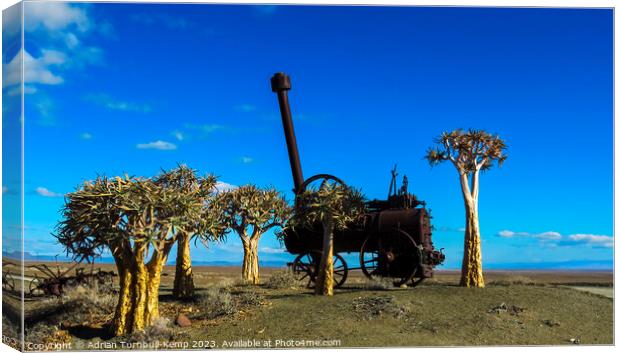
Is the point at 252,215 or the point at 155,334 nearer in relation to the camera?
the point at 155,334

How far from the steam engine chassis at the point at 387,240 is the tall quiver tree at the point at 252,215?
3.92 m

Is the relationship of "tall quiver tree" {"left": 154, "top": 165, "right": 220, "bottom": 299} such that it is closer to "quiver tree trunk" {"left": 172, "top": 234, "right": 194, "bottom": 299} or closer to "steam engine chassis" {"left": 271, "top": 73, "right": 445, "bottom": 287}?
"quiver tree trunk" {"left": 172, "top": 234, "right": 194, "bottom": 299}

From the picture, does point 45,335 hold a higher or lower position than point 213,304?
lower

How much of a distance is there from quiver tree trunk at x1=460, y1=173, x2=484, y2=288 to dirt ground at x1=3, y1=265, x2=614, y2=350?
100 cm

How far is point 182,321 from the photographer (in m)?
16.1

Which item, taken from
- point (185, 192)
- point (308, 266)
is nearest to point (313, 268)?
point (308, 266)

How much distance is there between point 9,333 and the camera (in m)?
14.6

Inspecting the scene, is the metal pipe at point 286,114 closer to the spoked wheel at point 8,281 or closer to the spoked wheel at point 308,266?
the spoked wheel at point 308,266

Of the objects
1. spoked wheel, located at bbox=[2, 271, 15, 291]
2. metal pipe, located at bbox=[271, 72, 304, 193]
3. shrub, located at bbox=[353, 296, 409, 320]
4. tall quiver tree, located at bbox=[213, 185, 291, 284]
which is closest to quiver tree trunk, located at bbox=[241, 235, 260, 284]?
tall quiver tree, located at bbox=[213, 185, 291, 284]

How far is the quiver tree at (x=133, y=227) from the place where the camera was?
15.0 m

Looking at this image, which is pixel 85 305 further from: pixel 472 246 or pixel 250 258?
pixel 472 246

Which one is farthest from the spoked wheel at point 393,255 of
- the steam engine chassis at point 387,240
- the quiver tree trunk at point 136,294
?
the quiver tree trunk at point 136,294

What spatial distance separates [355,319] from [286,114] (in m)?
9.95

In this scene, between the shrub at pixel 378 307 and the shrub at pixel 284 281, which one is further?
the shrub at pixel 284 281
